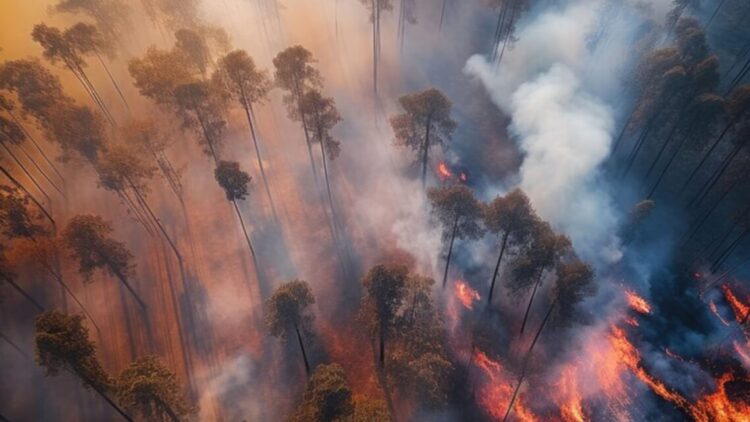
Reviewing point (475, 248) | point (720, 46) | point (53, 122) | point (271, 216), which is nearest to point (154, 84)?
point (53, 122)

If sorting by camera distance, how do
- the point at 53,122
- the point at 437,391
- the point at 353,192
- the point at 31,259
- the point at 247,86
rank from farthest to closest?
the point at 353,192, the point at 247,86, the point at 53,122, the point at 31,259, the point at 437,391

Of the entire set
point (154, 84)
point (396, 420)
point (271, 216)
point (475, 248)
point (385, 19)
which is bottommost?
point (396, 420)

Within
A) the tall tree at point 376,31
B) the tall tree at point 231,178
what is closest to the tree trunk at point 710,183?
the tall tree at point 376,31

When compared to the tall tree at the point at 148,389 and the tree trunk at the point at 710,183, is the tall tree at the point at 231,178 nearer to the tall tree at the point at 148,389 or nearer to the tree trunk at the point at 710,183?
the tall tree at the point at 148,389

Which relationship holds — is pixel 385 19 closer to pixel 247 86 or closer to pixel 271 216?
pixel 247 86

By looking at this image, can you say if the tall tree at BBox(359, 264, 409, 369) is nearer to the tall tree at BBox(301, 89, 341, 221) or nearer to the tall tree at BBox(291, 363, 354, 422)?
the tall tree at BBox(291, 363, 354, 422)

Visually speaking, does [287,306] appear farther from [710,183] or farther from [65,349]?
[710,183]

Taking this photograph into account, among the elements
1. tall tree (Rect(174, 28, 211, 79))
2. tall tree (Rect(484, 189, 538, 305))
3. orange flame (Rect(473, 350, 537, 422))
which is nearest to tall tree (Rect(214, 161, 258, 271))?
tall tree (Rect(174, 28, 211, 79))

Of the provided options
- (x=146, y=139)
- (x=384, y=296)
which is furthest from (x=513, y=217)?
(x=146, y=139)
